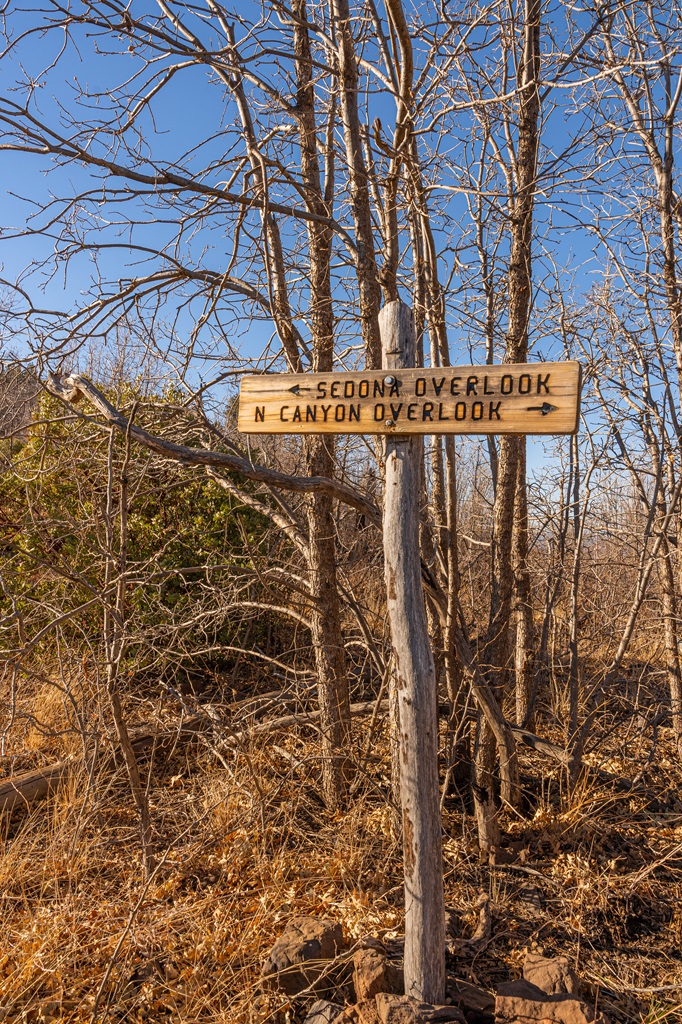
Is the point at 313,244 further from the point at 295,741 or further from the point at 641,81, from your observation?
the point at 295,741

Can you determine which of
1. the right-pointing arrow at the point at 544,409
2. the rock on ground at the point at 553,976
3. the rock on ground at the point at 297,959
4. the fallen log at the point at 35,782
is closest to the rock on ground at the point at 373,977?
the rock on ground at the point at 297,959

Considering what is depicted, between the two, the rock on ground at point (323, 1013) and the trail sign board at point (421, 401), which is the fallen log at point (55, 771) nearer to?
the rock on ground at point (323, 1013)

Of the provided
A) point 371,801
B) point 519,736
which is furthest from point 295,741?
point 519,736

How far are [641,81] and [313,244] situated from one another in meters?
3.53

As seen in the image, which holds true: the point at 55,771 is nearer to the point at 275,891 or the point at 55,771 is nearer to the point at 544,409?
the point at 275,891

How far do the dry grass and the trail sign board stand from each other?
2.17m

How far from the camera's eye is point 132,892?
3963 millimetres

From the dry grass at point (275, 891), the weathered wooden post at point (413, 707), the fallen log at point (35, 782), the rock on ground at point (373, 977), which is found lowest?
the dry grass at point (275, 891)

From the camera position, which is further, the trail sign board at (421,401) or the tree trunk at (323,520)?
the tree trunk at (323,520)

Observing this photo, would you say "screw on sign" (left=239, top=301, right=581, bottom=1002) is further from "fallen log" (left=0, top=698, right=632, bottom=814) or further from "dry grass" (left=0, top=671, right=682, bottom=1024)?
"fallen log" (left=0, top=698, right=632, bottom=814)

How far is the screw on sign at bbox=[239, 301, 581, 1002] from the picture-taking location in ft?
8.87

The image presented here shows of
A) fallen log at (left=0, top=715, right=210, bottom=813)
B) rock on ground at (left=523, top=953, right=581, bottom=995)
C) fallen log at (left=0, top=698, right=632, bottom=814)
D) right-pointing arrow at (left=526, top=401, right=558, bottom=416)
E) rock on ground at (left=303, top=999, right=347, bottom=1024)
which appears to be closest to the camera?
right-pointing arrow at (left=526, top=401, right=558, bottom=416)

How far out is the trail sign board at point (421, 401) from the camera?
247 centimetres

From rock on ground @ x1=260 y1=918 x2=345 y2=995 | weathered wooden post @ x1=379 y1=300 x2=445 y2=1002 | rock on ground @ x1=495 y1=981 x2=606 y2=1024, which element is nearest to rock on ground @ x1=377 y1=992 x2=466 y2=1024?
weathered wooden post @ x1=379 y1=300 x2=445 y2=1002
